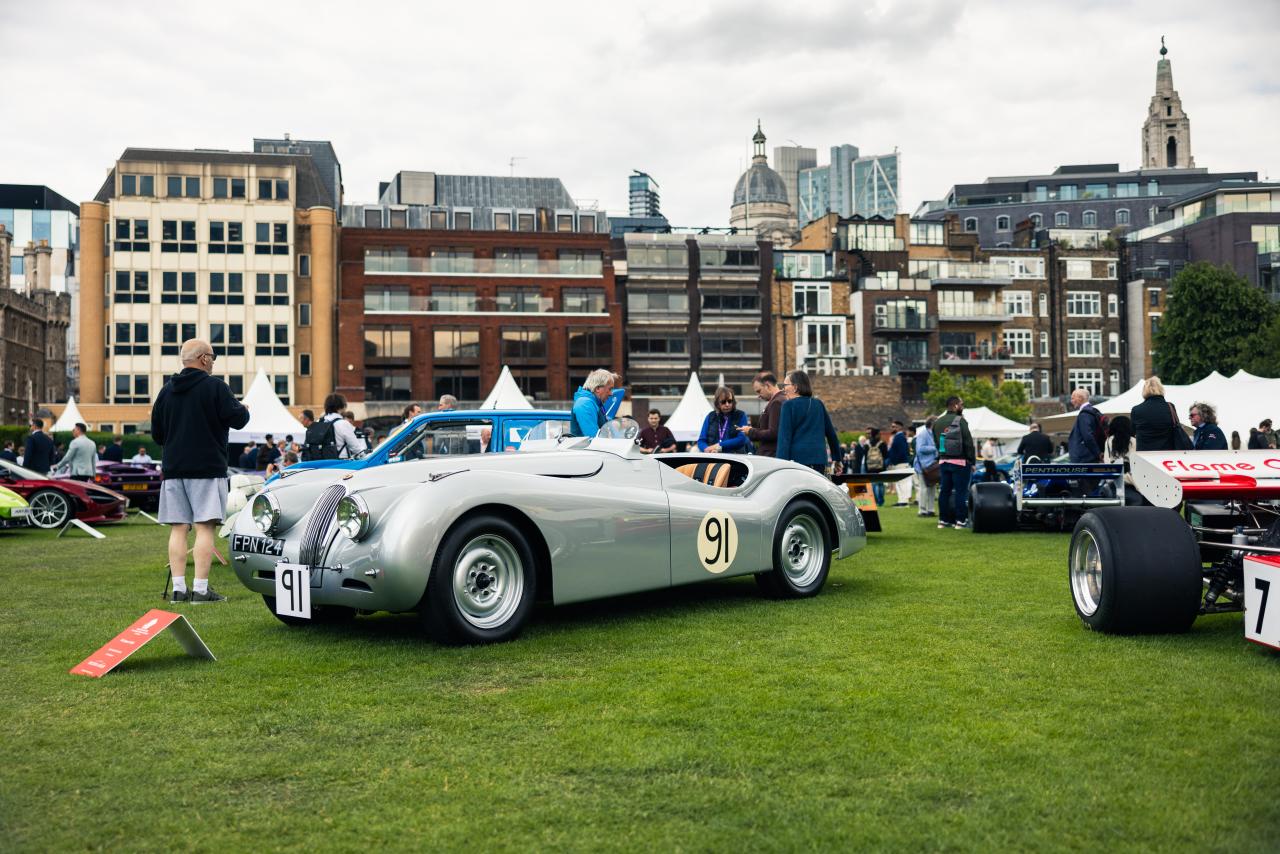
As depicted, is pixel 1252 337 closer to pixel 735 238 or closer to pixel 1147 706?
pixel 735 238

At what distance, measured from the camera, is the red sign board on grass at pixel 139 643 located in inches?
222

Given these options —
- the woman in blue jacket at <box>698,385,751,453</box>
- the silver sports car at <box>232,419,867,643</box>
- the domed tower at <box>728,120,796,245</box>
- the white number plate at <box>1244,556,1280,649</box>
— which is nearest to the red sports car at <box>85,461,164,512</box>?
the woman in blue jacket at <box>698,385,751,453</box>

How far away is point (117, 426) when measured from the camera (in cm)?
6594

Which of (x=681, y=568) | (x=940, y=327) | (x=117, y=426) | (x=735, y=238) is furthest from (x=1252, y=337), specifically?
(x=117, y=426)

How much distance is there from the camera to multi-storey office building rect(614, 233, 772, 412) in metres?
75.7

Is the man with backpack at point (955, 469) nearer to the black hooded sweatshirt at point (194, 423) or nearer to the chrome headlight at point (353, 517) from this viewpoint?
the black hooded sweatshirt at point (194, 423)

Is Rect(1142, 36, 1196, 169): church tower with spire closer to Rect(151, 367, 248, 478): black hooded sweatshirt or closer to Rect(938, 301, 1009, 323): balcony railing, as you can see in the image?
Rect(938, 301, 1009, 323): balcony railing

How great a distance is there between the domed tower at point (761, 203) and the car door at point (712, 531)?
127711 mm

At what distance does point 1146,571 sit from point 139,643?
214 inches

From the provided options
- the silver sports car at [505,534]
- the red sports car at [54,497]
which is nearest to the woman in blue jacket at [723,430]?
the silver sports car at [505,534]

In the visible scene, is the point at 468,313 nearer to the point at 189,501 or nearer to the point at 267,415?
the point at 267,415

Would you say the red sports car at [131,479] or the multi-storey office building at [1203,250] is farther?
the multi-storey office building at [1203,250]

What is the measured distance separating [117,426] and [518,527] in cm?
6717

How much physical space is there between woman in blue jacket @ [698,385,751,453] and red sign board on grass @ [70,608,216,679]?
6.71m
